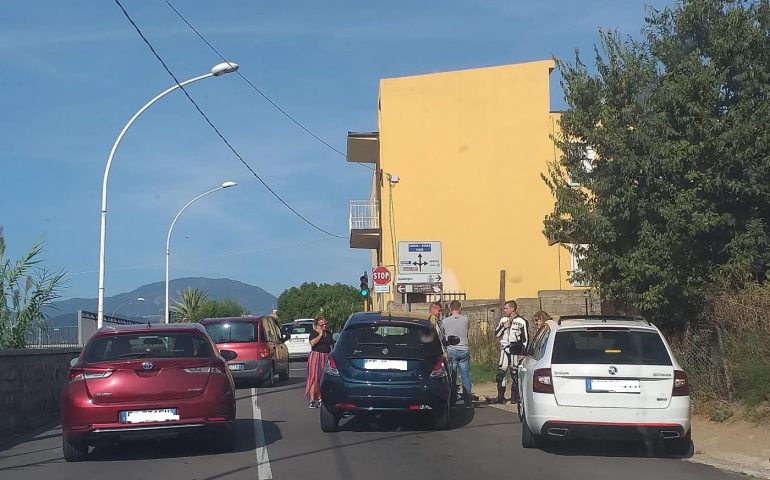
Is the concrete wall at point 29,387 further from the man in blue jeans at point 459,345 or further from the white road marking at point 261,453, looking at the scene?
the man in blue jeans at point 459,345

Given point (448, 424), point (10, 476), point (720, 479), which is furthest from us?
point (448, 424)

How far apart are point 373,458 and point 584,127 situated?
7.49 meters

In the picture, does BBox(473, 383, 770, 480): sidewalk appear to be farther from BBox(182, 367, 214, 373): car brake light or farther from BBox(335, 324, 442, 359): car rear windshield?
BBox(182, 367, 214, 373): car brake light

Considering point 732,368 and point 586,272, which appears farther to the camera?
point 586,272

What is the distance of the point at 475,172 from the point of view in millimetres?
36906

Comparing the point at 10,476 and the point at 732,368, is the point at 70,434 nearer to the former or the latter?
the point at 10,476

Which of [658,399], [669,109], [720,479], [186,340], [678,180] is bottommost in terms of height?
[720,479]

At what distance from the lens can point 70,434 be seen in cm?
1028

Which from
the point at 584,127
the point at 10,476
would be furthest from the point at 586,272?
the point at 10,476

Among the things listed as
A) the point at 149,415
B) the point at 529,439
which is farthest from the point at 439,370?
the point at 149,415

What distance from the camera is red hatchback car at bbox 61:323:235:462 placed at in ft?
33.5

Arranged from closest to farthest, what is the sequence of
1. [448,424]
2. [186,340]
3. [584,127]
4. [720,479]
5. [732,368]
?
1. [720,479]
2. [186,340]
3. [732,368]
4. [448,424]
5. [584,127]

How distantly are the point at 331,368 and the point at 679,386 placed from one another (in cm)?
457

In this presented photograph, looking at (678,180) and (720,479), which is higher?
(678,180)
